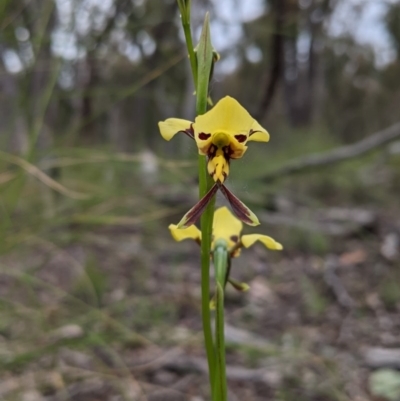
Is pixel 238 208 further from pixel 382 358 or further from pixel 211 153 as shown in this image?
pixel 382 358

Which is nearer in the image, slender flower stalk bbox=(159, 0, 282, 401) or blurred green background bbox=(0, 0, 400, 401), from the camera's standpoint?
slender flower stalk bbox=(159, 0, 282, 401)

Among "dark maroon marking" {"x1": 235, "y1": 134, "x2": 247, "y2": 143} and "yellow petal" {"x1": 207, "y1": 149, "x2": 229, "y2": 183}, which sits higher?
"dark maroon marking" {"x1": 235, "y1": 134, "x2": 247, "y2": 143}

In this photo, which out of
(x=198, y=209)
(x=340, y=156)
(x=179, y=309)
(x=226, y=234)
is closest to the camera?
(x=198, y=209)

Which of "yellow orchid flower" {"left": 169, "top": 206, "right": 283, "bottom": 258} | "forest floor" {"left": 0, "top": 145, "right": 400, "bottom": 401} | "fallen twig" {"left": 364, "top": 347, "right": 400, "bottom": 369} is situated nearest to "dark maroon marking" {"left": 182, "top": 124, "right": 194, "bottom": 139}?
"yellow orchid flower" {"left": 169, "top": 206, "right": 283, "bottom": 258}

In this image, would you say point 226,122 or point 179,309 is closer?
point 226,122

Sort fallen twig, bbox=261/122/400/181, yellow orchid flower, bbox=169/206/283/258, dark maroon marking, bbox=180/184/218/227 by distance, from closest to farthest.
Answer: dark maroon marking, bbox=180/184/218/227, yellow orchid flower, bbox=169/206/283/258, fallen twig, bbox=261/122/400/181

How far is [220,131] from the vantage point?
1.54 ft

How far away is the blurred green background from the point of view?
1244mm

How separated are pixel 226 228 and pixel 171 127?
0.16m

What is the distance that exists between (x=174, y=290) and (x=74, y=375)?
2.62 ft

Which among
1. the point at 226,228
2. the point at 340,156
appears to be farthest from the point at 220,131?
the point at 340,156

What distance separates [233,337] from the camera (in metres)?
1.50

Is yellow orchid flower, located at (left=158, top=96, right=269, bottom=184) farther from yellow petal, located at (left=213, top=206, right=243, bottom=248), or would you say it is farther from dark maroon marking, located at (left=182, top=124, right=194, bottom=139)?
yellow petal, located at (left=213, top=206, right=243, bottom=248)

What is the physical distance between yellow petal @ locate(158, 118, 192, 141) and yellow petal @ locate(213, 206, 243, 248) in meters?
0.14
